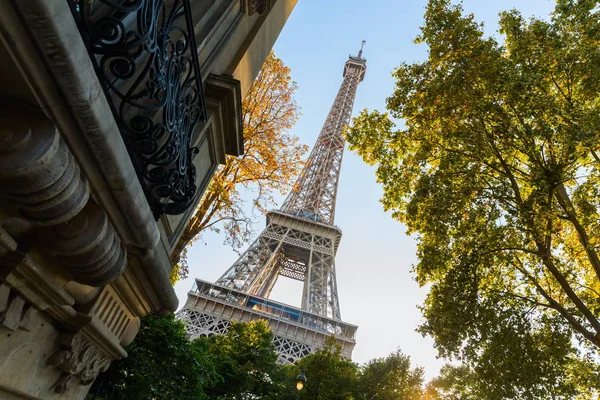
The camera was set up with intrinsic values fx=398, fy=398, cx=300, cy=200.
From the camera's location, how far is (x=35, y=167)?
69.1 inches

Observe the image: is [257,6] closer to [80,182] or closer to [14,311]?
[80,182]

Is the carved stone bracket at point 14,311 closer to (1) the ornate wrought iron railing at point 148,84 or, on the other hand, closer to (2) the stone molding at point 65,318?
(2) the stone molding at point 65,318

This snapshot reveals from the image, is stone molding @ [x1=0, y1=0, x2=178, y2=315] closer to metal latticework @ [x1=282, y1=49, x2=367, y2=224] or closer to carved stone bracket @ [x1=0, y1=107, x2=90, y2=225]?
carved stone bracket @ [x1=0, y1=107, x2=90, y2=225]

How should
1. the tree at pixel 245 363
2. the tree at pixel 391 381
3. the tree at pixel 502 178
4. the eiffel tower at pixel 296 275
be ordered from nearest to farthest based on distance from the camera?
the tree at pixel 502 178 < the tree at pixel 245 363 < the tree at pixel 391 381 < the eiffel tower at pixel 296 275

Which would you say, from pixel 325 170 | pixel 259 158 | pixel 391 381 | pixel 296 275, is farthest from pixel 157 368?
pixel 325 170

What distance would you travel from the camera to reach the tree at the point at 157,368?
11086 millimetres

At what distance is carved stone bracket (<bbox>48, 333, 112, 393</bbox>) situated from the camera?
9.36 feet

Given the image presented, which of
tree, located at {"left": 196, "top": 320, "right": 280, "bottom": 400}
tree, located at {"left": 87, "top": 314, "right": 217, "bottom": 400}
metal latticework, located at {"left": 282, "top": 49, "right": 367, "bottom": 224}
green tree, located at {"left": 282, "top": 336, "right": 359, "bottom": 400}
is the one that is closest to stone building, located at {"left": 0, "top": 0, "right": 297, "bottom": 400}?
tree, located at {"left": 87, "top": 314, "right": 217, "bottom": 400}

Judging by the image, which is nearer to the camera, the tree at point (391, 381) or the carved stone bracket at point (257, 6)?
the carved stone bracket at point (257, 6)

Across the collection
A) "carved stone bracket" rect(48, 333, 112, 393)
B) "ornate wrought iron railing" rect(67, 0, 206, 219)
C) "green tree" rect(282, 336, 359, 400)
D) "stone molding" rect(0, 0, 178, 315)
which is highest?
"green tree" rect(282, 336, 359, 400)

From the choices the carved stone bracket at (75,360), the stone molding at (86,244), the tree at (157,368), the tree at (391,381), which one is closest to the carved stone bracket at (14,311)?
the stone molding at (86,244)

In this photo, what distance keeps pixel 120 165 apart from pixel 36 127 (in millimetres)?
441

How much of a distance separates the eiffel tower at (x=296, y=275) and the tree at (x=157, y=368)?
54.4 feet

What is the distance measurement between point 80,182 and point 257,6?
4.73m
